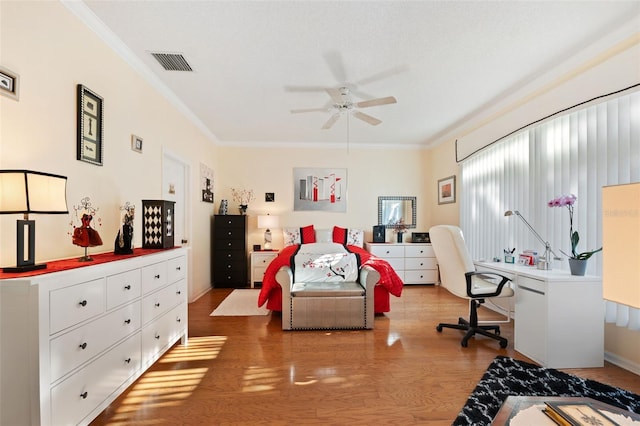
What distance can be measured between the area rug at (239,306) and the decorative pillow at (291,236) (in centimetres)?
107

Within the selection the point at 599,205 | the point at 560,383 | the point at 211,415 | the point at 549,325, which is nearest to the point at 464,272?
the point at 549,325

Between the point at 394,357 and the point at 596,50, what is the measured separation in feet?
10.3

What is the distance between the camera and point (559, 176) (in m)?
3.00

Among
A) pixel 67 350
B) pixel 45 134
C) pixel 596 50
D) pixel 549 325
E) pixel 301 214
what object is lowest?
pixel 549 325

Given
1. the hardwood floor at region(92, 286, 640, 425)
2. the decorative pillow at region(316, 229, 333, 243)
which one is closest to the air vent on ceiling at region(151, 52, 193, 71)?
the hardwood floor at region(92, 286, 640, 425)

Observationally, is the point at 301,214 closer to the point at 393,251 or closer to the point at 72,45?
the point at 393,251

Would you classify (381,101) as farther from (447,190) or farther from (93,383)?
(93,383)

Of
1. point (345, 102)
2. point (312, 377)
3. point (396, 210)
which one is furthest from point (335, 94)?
point (396, 210)

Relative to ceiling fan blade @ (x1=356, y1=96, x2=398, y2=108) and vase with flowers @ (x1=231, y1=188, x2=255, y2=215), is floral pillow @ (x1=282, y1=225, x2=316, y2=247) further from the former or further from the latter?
ceiling fan blade @ (x1=356, y1=96, x2=398, y2=108)

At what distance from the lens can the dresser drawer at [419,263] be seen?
546 cm

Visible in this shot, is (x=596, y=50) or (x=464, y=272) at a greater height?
(x=596, y=50)

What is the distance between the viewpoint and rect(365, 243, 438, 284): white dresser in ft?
17.9

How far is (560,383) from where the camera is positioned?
2.18m

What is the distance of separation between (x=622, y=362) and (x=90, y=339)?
386 centimetres
